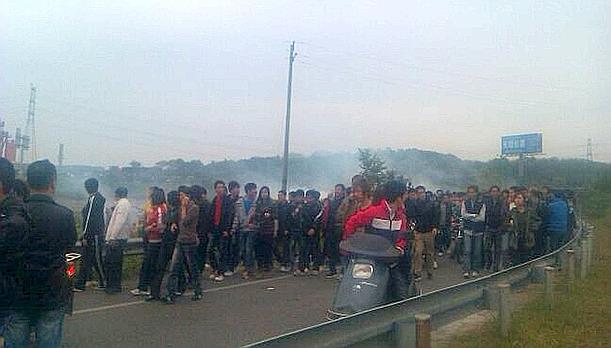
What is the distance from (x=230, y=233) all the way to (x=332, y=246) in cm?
234

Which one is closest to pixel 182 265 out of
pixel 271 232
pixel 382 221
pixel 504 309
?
pixel 271 232

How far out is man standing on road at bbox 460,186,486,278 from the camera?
1625 centimetres

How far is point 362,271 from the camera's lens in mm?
7254

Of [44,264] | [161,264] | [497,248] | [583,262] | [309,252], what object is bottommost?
[309,252]

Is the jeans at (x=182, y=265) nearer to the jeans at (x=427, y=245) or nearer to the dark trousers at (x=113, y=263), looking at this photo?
the dark trousers at (x=113, y=263)

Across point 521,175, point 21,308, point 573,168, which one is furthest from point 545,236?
point 573,168

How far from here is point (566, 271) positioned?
547 inches

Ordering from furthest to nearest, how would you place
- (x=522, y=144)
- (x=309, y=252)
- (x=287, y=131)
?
(x=522, y=144) < (x=287, y=131) < (x=309, y=252)

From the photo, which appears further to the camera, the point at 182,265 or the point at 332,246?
the point at 332,246

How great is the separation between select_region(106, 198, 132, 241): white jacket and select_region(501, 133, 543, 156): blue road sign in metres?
51.5

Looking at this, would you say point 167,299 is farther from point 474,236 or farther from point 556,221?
point 556,221

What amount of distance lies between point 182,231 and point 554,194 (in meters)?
11.7

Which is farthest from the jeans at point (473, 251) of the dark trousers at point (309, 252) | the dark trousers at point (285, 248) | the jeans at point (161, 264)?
the jeans at point (161, 264)

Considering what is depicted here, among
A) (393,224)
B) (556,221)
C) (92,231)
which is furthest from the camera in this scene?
(556,221)
